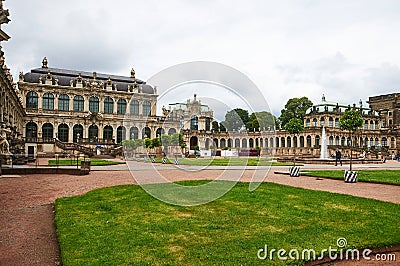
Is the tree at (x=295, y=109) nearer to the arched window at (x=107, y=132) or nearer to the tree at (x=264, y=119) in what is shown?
the tree at (x=264, y=119)

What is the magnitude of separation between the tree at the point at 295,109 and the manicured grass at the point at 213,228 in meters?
90.6

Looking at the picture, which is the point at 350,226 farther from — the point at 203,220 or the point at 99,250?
the point at 99,250

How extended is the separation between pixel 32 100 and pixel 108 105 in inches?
636

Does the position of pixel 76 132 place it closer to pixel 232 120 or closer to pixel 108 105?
pixel 108 105

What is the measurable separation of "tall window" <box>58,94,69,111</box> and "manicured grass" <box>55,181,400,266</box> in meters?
67.6

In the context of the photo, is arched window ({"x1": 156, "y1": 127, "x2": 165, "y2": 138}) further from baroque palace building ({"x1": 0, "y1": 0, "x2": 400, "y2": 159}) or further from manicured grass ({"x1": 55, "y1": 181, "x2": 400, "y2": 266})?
manicured grass ({"x1": 55, "y1": 181, "x2": 400, "y2": 266})

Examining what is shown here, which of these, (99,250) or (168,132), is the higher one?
(168,132)

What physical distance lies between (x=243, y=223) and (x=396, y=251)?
12.4 ft

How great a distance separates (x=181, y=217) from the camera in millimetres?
10586

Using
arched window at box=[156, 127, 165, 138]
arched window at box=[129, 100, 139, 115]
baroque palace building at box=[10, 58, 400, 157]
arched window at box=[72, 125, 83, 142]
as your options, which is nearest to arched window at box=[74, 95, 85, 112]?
baroque palace building at box=[10, 58, 400, 157]

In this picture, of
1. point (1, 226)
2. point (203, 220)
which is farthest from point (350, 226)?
point (1, 226)

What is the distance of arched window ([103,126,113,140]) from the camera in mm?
78312

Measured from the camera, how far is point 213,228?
9.19 metres

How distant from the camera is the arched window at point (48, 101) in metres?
74.2
